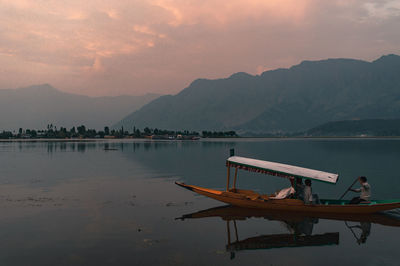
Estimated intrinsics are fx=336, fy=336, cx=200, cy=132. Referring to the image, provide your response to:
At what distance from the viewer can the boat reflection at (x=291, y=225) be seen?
17750 mm

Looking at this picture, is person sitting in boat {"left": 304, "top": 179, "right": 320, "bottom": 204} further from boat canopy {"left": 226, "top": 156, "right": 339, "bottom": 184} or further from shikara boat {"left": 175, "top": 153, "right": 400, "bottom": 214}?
boat canopy {"left": 226, "top": 156, "right": 339, "bottom": 184}

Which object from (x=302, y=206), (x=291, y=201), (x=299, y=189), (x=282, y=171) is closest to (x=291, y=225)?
(x=302, y=206)

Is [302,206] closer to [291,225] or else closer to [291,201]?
[291,201]

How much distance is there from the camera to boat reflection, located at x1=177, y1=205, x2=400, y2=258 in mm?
17750

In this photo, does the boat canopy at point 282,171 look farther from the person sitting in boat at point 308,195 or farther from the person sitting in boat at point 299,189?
the person sitting in boat at point 299,189

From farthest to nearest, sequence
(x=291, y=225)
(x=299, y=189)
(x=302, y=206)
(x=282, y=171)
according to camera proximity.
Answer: (x=299, y=189)
(x=282, y=171)
(x=302, y=206)
(x=291, y=225)

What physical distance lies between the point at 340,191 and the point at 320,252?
20.9m

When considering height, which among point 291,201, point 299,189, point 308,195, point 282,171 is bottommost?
point 291,201

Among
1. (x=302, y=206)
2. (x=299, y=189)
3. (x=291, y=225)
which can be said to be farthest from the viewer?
(x=299, y=189)

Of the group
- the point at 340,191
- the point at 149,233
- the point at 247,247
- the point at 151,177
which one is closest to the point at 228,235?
the point at 247,247

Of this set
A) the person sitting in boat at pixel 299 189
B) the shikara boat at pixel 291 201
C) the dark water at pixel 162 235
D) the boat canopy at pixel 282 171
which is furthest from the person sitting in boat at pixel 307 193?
the dark water at pixel 162 235

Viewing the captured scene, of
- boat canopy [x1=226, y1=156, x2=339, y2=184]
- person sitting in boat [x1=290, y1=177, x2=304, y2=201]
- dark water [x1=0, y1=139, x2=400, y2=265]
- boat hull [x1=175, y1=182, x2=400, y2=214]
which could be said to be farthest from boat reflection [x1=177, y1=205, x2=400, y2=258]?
boat canopy [x1=226, y1=156, x2=339, y2=184]

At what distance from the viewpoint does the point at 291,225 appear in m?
20.9

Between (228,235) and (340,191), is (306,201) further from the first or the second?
(340,191)
